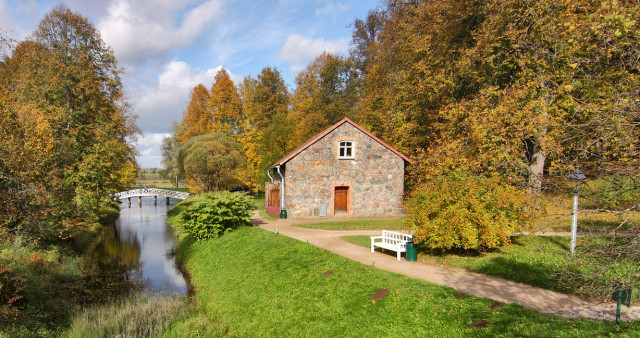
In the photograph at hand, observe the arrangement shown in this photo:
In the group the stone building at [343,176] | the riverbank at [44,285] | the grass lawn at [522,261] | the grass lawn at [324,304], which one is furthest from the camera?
the stone building at [343,176]

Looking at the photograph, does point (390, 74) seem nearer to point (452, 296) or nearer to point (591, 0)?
point (591, 0)

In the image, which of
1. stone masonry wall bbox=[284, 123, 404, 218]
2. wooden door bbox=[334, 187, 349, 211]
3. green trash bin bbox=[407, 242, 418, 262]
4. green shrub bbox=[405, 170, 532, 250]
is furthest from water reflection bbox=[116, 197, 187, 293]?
wooden door bbox=[334, 187, 349, 211]

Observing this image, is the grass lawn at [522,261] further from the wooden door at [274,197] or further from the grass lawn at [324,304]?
the wooden door at [274,197]

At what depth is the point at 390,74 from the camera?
26.5m

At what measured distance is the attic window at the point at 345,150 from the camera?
917 inches

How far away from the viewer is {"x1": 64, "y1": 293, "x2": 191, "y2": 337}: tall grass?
1067 centimetres

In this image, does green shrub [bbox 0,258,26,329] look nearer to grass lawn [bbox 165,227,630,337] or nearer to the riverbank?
the riverbank

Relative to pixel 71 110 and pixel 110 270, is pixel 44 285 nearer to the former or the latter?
pixel 110 270

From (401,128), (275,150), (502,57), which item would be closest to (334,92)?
(275,150)

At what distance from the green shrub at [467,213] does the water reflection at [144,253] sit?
1046 centimetres

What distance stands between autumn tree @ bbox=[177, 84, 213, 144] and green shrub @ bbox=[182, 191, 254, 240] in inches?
1153

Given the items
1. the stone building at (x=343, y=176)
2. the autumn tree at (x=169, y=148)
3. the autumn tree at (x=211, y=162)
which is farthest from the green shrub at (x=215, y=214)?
the autumn tree at (x=169, y=148)

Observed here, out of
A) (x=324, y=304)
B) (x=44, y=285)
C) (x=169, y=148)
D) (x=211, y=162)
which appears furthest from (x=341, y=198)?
(x=169, y=148)

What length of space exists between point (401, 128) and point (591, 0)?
40.8 ft
